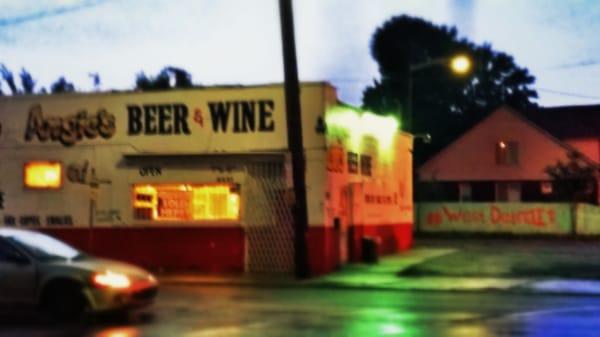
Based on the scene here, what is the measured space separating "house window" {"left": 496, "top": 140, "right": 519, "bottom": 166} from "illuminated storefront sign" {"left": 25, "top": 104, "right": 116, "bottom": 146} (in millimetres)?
35602

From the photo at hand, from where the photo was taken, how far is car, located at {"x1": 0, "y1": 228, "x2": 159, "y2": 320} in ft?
47.0

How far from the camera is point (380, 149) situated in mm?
31500

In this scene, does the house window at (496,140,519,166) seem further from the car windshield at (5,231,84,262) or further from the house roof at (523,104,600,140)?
the car windshield at (5,231,84,262)

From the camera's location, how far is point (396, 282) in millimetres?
22781

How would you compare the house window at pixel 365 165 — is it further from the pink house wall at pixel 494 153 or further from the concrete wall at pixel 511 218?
the pink house wall at pixel 494 153

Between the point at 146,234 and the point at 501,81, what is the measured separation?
6213 cm

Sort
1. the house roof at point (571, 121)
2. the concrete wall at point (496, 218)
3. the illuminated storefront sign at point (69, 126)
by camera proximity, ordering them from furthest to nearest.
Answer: the house roof at point (571, 121)
the concrete wall at point (496, 218)
the illuminated storefront sign at point (69, 126)

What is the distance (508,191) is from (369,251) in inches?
1248

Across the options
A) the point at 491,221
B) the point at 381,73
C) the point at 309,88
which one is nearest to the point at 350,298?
the point at 309,88

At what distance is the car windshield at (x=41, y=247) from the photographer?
1480 cm

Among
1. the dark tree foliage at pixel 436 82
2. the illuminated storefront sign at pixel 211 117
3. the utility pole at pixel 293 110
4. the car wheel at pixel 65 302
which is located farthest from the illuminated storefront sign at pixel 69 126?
the dark tree foliage at pixel 436 82

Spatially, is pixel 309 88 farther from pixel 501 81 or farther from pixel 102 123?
pixel 501 81

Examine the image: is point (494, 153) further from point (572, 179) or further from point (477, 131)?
point (572, 179)

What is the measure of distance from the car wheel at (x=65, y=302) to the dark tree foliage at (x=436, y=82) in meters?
56.1
